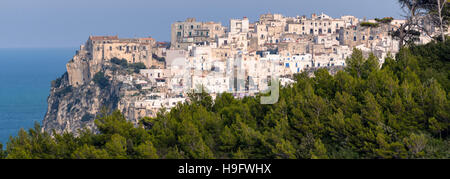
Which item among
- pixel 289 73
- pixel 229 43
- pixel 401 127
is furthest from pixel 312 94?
pixel 229 43

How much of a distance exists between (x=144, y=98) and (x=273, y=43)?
799 inches

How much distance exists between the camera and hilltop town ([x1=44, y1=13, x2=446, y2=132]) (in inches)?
2372

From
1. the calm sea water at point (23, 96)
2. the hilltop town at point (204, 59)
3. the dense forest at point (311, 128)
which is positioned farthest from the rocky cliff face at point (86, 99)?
the dense forest at point (311, 128)

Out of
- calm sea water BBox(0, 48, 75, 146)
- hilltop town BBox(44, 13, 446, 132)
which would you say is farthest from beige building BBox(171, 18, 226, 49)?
calm sea water BBox(0, 48, 75, 146)

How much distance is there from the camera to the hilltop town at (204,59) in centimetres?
6025

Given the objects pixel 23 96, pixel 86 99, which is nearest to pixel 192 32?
pixel 86 99

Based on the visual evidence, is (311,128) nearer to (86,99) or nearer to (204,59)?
(204,59)

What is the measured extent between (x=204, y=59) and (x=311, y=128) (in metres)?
45.6

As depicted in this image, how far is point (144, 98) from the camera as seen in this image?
58.3m

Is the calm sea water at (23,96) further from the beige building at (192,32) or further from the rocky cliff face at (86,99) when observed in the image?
the beige building at (192,32)

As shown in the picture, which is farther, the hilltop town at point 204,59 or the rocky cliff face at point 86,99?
the rocky cliff face at point 86,99

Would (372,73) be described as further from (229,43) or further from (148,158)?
(229,43)

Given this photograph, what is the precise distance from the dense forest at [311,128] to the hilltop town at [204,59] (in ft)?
99.1

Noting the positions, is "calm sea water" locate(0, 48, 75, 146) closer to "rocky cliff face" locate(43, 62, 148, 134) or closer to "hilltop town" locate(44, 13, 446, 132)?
"rocky cliff face" locate(43, 62, 148, 134)
